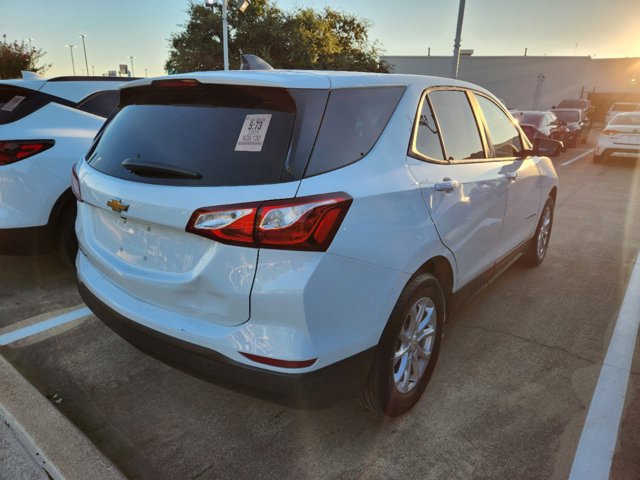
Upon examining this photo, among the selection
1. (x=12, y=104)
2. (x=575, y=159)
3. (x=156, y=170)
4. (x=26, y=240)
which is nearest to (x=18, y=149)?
(x=12, y=104)

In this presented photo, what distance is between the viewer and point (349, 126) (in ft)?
6.67

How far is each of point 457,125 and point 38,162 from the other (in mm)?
3112

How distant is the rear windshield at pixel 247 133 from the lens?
1866 millimetres

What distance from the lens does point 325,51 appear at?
23.4 m

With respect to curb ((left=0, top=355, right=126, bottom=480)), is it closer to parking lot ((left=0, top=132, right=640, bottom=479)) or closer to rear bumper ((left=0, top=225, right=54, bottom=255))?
parking lot ((left=0, top=132, right=640, bottom=479))

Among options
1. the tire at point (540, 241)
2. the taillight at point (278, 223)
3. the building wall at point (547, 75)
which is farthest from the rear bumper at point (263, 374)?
the building wall at point (547, 75)

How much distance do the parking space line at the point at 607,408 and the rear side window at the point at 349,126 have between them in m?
1.79

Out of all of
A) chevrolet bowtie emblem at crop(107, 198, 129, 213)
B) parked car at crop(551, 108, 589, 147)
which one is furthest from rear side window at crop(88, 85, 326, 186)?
parked car at crop(551, 108, 589, 147)

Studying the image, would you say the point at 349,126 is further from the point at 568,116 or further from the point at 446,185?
the point at 568,116

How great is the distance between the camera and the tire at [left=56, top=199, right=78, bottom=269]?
3.84 metres

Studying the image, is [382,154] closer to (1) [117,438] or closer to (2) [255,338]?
(2) [255,338]

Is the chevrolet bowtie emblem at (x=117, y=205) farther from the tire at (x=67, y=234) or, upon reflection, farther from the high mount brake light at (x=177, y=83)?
the tire at (x=67, y=234)

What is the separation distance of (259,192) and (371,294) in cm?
65

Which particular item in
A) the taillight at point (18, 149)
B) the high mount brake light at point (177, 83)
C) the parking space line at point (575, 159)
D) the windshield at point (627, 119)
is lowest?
the parking space line at point (575, 159)
